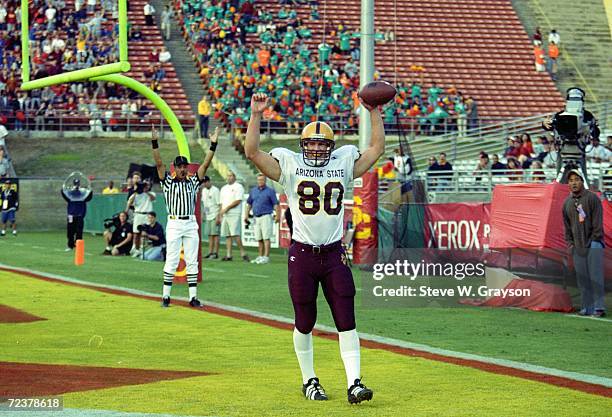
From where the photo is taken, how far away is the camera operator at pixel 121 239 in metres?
25.8

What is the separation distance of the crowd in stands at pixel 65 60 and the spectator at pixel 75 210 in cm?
338

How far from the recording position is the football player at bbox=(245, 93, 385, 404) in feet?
26.9

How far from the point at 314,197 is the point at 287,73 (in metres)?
31.0

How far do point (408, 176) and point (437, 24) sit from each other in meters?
20.3

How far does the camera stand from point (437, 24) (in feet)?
147

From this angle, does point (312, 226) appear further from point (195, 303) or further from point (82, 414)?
point (195, 303)

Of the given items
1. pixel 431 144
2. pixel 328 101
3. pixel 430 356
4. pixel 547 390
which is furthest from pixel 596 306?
pixel 328 101

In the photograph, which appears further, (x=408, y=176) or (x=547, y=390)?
(x=408, y=176)

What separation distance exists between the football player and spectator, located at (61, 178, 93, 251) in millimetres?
18383

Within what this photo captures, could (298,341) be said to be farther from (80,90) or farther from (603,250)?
(80,90)

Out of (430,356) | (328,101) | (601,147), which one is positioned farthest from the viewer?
(328,101)

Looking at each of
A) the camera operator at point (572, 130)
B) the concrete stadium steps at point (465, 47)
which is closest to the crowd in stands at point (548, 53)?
the concrete stadium steps at point (465, 47)

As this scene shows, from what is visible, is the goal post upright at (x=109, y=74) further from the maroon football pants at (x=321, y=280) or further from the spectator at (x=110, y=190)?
the spectator at (x=110, y=190)

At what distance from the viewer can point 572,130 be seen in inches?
598
